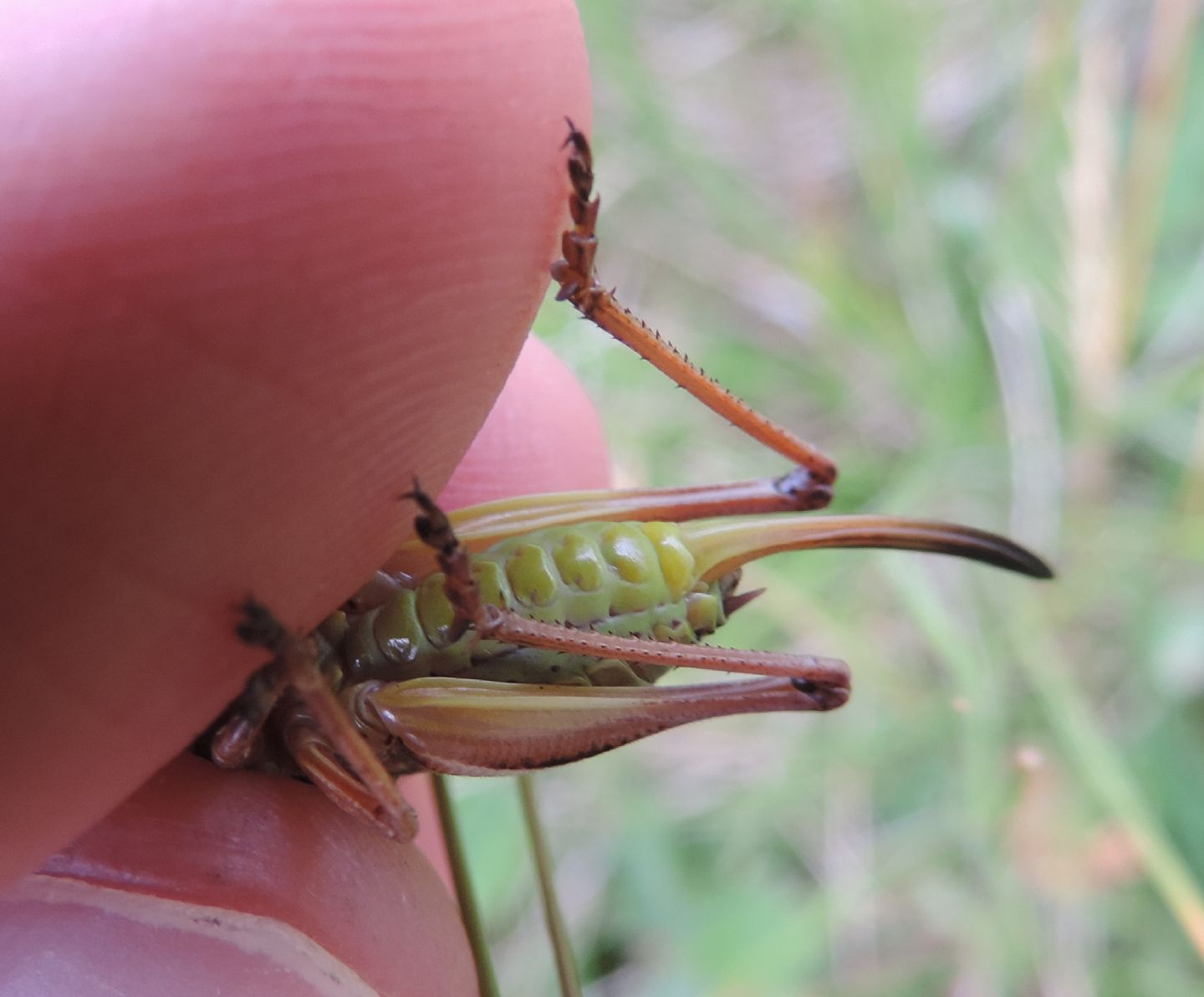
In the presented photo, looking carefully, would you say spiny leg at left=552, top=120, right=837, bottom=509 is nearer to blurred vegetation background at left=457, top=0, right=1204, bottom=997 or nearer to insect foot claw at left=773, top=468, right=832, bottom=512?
insect foot claw at left=773, top=468, right=832, bottom=512

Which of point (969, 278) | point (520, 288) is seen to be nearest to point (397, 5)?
point (520, 288)

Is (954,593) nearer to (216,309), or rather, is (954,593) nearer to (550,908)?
(550,908)

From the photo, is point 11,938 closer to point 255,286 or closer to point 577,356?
point 255,286

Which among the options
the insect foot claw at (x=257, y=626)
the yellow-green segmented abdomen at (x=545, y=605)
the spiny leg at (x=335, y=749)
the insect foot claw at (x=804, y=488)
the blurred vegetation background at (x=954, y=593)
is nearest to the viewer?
the insect foot claw at (x=257, y=626)

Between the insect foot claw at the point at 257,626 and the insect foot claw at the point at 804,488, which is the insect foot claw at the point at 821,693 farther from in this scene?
the insect foot claw at the point at 257,626

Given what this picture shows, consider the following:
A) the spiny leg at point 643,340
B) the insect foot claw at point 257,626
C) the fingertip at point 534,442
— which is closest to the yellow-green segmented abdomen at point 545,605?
the spiny leg at point 643,340
